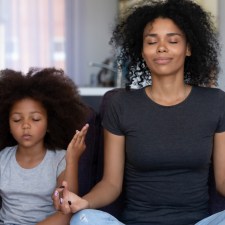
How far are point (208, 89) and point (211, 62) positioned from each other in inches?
5.1

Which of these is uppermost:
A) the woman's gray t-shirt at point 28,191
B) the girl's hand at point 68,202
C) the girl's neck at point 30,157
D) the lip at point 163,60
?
the lip at point 163,60

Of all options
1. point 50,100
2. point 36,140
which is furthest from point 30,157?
point 50,100

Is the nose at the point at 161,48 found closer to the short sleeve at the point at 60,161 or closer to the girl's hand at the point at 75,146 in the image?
the girl's hand at the point at 75,146

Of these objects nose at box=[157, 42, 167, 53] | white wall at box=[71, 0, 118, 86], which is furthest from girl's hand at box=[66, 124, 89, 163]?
white wall at box=[71, 0, 118, 86]

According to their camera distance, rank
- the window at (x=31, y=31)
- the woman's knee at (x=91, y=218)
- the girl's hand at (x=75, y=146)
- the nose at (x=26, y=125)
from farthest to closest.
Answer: the window at (x=31, y=31)
the nose at (x=26, y=125)
the girl's hand at (x=75, y=146)
the woman's knee at (x=91, y=218)

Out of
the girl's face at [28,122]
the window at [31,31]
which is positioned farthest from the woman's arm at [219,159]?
the window at [31,31]

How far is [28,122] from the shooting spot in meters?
1.74

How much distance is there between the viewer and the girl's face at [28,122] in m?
1.73

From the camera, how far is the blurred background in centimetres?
581

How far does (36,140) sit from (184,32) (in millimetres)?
597

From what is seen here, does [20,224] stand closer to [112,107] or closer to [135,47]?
[112,107]

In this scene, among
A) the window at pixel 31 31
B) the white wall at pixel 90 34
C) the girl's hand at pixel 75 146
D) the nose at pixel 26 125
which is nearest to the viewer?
the girl's hand at pixel 75 146

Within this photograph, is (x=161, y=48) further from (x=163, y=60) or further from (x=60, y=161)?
(x=60, y=161)

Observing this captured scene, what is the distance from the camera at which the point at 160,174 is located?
1.62 m
